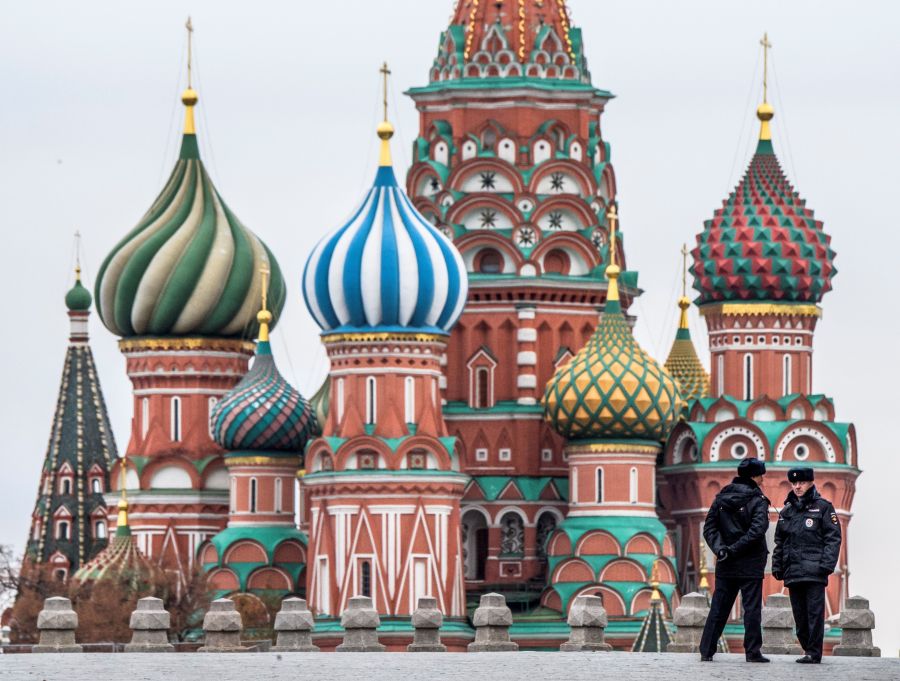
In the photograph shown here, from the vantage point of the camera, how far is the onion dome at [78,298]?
84125mm

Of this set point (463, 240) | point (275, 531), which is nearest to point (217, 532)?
point (275, 531)

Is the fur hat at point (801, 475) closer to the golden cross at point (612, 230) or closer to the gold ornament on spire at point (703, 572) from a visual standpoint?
the gold ornament on spire at point (703, 572)

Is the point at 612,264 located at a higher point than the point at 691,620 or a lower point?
higher

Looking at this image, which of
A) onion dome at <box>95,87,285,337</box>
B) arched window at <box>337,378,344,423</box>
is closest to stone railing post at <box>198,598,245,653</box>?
arched window at <box>337,378,344,423</box>

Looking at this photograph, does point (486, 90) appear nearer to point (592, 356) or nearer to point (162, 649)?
point (592, 356)

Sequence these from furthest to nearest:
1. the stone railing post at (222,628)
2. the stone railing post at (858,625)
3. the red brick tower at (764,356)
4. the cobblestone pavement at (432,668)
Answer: the red brick tower at (764,356) → the stone railing post at (222,628) → the stone railing post at (858,625) → the cobblestone pavement at (432,668)

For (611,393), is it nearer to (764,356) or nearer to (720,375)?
(720,375)

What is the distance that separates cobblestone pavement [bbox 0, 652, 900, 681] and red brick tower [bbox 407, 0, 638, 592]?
111 feet

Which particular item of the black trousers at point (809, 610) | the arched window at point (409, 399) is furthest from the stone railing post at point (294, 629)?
the arched window at point (409, 399)

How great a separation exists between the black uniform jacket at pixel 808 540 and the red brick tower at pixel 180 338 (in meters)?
41.9

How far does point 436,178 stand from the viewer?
238ft

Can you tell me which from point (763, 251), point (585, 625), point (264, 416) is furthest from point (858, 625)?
point (264, 416)

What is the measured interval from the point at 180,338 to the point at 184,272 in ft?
4.68

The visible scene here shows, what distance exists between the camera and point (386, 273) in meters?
67.8
